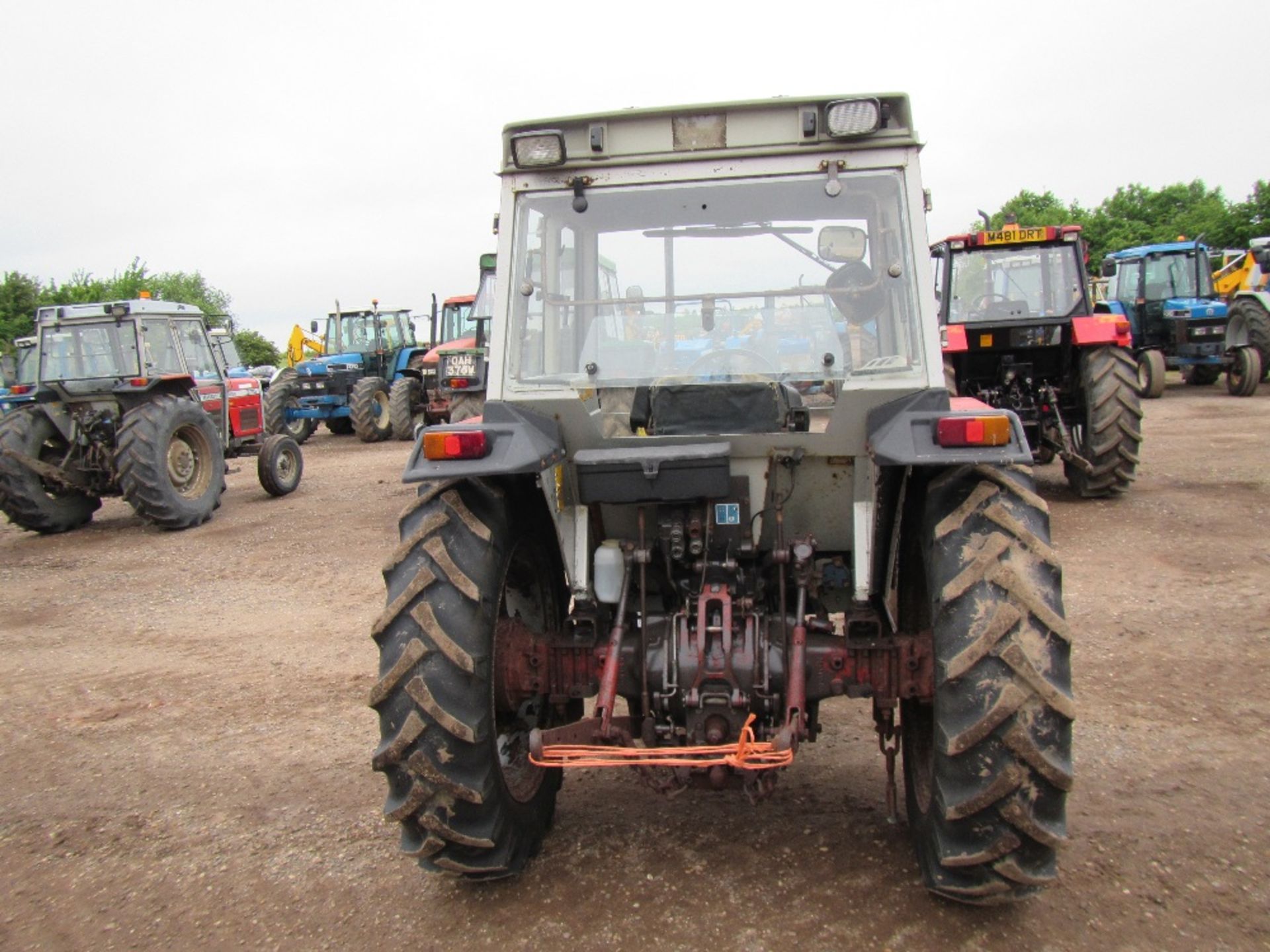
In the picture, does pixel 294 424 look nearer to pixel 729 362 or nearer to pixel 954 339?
pixel 954 339

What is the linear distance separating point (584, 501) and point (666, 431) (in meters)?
0.43

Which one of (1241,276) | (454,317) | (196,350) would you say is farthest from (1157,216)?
(196,350)

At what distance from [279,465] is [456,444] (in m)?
10.1

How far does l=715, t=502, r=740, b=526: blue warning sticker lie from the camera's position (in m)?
3.16

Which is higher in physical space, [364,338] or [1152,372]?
[364,338]

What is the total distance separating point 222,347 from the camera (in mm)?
13055

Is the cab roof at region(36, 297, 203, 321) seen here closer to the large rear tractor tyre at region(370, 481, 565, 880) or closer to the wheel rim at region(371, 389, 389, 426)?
the wheel rim at region(371, 389, 389, 426)

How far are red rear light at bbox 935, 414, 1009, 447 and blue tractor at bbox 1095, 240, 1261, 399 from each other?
1537 cm

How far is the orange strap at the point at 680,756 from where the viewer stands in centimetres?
279

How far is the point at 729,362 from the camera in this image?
10.5 ft

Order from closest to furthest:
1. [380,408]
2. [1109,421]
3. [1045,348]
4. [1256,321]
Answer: [1109,421]
[1045,348]
[1256,321]
[380,408]

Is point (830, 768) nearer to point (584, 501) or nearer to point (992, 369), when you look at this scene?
point (584, 501)

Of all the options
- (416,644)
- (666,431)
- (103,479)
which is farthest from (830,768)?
(103,479)

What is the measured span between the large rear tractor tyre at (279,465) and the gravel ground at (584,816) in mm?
5025
